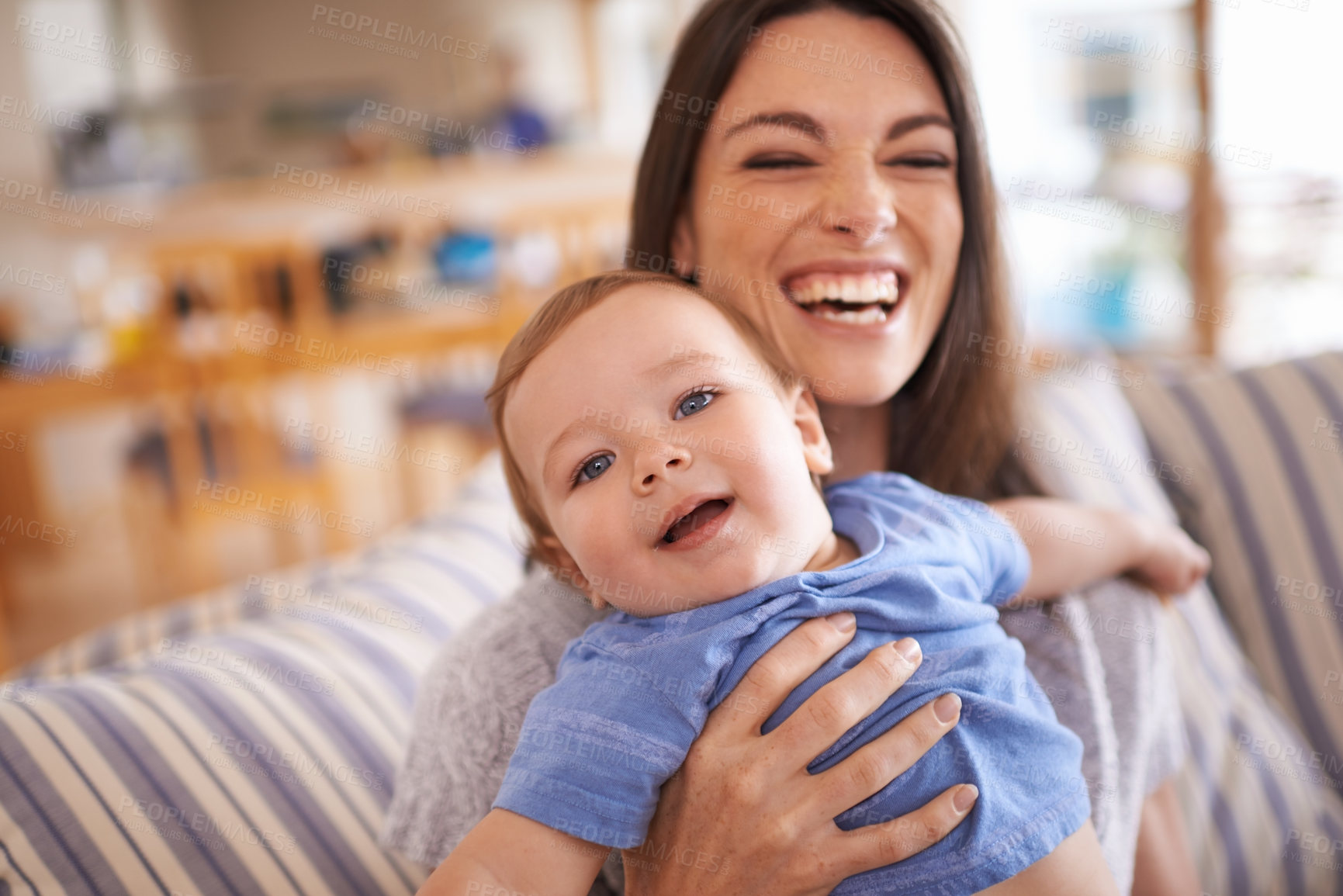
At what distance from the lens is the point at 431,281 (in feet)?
14.3

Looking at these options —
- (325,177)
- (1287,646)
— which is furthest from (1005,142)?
(1287,646)

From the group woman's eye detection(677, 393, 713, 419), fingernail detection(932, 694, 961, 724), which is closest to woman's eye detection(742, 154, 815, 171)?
woman's eye detection(677, 393, 713, 419)

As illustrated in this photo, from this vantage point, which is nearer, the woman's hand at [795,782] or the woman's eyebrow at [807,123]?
the woman's hand at [795,782]

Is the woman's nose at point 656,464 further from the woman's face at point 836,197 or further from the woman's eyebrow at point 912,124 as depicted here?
the woman's eyebrow at point 912,124

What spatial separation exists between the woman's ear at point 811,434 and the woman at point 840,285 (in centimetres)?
9

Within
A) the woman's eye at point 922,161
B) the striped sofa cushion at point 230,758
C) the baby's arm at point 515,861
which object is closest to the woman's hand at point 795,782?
the baby's arm at point 515,861

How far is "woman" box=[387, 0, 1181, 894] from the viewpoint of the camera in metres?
0.90

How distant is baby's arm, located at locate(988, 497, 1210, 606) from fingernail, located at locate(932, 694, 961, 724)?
313 millimetres

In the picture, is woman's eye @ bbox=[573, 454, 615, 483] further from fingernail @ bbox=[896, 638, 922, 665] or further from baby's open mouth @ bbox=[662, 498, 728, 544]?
fingernail @ bbox=[896, 638, 922, 665]

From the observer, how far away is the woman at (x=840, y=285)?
0.90 meters

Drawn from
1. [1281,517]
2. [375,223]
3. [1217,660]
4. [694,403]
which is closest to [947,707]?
[694,403]

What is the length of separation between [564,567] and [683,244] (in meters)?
0.44

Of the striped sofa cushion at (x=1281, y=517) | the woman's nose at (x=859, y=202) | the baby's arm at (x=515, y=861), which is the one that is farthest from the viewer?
the striped sofa cushion at (x=1281, y=517)

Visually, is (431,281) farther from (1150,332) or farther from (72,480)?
(1150,332)
